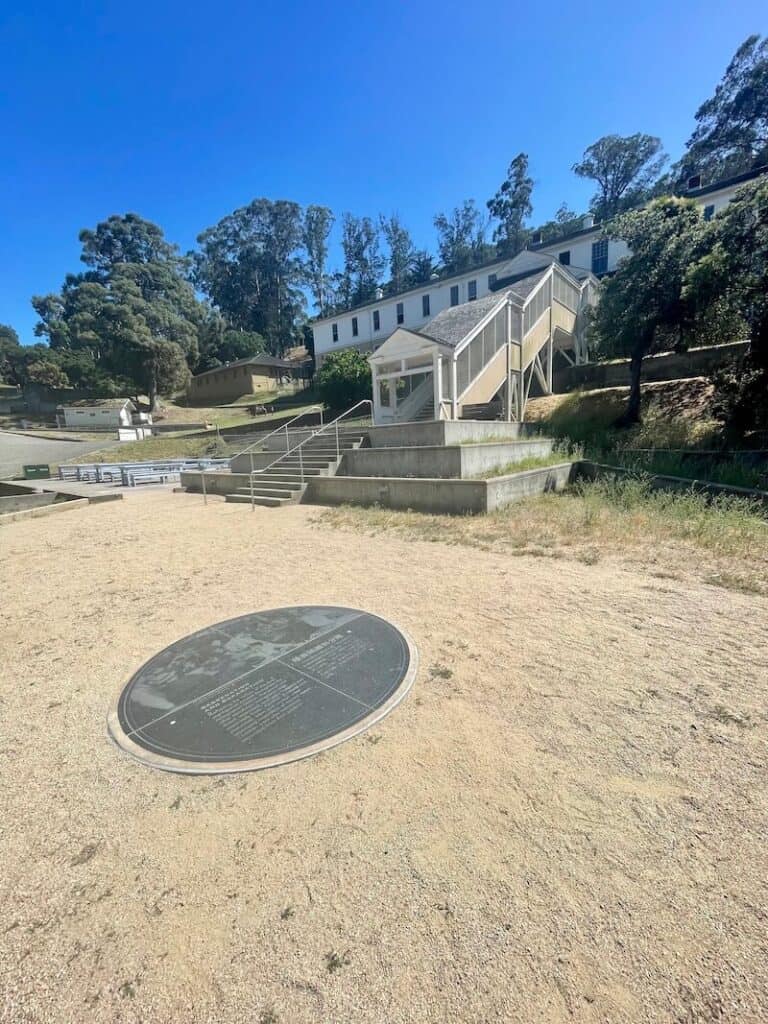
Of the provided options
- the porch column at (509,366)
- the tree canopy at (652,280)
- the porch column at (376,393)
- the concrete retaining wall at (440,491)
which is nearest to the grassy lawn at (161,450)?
the porch column at (376,393)

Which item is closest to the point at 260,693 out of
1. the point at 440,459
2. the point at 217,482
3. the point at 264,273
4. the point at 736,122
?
the point at 440,459

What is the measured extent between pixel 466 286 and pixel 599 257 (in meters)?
9.39

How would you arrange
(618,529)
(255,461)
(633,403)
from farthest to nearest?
(255,461), (633,403), (618,529)

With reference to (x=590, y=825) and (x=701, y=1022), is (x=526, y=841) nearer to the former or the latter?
(x=590, y=825)

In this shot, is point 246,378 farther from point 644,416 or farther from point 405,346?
point 644,416

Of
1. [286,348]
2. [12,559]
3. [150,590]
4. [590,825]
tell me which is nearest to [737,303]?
[590,825]

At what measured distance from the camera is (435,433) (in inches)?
402

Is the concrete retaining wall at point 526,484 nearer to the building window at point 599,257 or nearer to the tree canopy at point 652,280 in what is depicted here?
the tree canopy at point 652,280

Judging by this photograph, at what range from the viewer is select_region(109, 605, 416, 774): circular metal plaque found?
226 cm

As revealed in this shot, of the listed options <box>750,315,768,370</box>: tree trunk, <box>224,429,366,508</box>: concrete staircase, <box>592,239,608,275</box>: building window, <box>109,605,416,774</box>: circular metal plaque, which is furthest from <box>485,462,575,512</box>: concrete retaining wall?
<box>592,239,608,275</box>: building window

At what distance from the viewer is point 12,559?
6359mm

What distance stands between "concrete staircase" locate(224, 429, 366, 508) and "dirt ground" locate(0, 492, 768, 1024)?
7.41 m

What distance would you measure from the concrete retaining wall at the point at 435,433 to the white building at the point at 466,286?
16.2 m

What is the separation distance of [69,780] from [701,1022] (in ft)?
8.86
